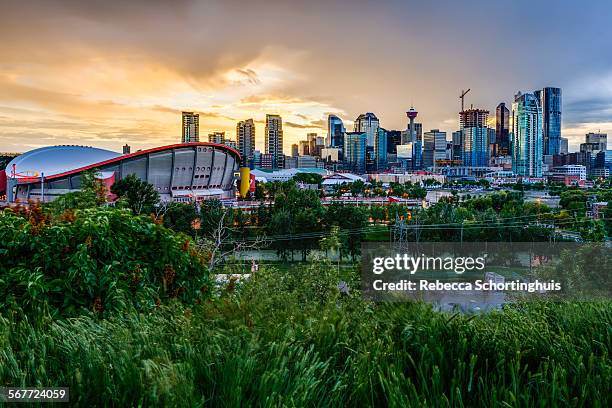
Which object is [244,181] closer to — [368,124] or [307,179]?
[307,179]

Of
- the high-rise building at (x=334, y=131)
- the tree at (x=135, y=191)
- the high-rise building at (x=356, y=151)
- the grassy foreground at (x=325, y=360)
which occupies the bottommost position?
the grassy foreground at (x=325, y=360)

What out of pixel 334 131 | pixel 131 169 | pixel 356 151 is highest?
pixel 334 131

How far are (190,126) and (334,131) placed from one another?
211 ft

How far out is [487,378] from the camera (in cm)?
161

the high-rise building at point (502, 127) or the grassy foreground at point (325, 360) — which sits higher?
the high-rise building at point (502, 127)

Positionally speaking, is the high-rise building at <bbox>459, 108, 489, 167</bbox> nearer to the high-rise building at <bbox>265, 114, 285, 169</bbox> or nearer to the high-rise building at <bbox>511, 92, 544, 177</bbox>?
the high-rise building at <bbox>511, 92, 544, 177</bbox>

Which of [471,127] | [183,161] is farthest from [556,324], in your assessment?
[471,127]

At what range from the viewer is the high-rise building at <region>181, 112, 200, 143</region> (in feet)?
400

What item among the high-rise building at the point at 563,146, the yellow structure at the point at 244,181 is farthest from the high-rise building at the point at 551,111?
the yellow structure at the point at 244,181

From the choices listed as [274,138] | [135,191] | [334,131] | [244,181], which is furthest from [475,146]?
[135,191]

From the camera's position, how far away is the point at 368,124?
16775 cm

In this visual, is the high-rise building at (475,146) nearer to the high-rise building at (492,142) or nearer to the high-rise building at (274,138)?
the high-rise building at (492,142)

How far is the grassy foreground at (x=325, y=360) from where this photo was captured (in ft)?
4.66

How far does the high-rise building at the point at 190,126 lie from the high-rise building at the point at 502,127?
4105 inches
